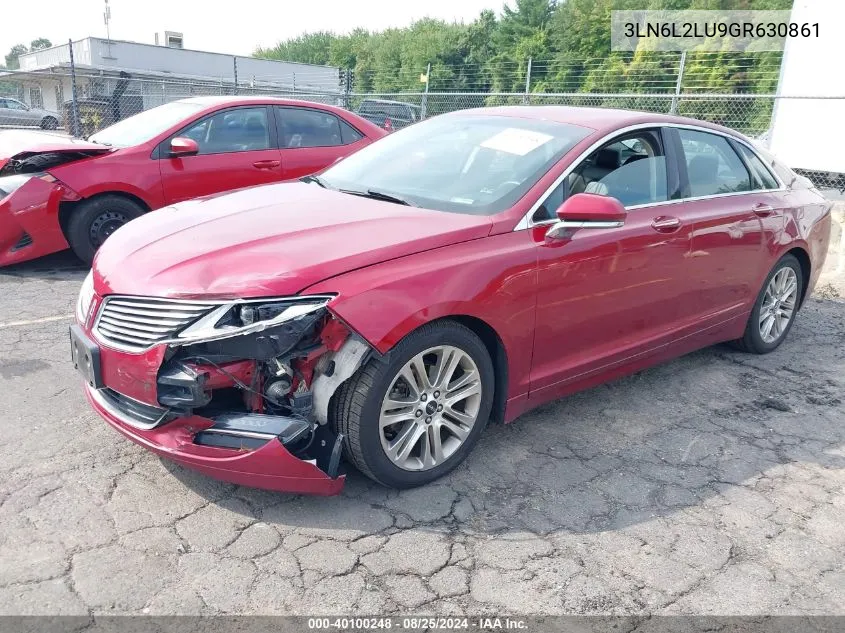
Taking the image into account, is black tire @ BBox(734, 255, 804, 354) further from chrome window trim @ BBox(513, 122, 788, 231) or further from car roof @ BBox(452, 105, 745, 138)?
car roof @ BBox(452, 105, 745, 138)

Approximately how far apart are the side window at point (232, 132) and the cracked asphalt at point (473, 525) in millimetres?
3279

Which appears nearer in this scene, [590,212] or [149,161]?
[590,212]

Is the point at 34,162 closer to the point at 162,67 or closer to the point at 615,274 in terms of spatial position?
the point at 615,274

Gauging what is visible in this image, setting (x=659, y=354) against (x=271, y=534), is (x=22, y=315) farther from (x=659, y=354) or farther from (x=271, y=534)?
(x=659, y=354)

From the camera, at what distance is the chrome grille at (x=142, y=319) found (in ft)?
8.95

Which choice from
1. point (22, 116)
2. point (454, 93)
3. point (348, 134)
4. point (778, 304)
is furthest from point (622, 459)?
point (22, 116)

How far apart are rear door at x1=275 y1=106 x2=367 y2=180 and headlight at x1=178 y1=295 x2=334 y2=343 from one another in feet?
15.1

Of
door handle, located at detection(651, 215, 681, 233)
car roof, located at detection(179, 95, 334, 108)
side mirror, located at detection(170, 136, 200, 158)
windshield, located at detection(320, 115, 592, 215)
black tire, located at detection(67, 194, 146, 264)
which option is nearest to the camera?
windshield, located at detection(320, 115, 592, 215)

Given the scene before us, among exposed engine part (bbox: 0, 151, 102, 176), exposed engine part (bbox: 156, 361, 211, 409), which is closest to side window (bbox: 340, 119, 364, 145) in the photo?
exposed engine part (bbox: 0, 151, 102, 176)

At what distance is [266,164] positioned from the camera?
711 cm

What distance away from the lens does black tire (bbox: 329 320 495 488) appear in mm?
2875

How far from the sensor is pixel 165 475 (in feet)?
10.4

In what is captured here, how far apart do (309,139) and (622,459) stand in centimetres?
504

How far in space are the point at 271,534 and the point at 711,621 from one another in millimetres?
1621
